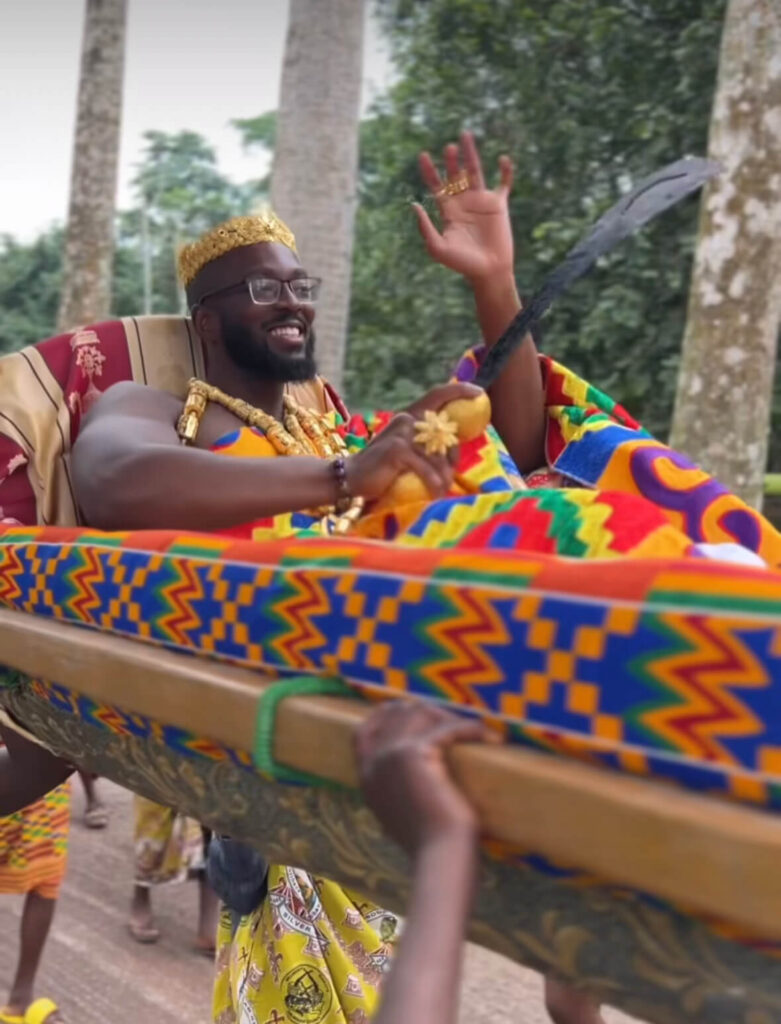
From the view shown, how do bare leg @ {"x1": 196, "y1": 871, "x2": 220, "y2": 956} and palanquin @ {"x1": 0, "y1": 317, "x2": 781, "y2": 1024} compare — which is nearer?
A: palanquin @ {"x1": 0, "y1": 317, "x2": 781, "y2": 1024}

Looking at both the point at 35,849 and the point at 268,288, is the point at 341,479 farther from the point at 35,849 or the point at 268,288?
the point at 35,849

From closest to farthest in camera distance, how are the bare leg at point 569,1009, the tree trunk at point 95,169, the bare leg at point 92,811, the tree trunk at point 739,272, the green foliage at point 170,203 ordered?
the bare leg at point 569,1009
the tree trunk at point 739,272
the bare leg at point 92,811
the tree trunk at point 95,169
the green foliage at point 170,203

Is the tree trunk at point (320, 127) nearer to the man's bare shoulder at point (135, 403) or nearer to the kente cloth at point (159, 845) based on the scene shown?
the kente cloth at point (159, 845)

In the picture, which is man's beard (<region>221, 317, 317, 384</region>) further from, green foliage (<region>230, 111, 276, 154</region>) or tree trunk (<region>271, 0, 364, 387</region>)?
green foliage (<region>230, 111, 276, 154</region>)

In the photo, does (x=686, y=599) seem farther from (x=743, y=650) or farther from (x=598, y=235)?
(x=598, y=235)

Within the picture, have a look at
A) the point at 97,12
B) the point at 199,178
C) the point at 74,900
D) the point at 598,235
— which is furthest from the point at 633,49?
the point at 199,178

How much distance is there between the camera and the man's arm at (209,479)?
1.63 m

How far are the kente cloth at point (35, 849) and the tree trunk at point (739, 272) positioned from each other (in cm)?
255

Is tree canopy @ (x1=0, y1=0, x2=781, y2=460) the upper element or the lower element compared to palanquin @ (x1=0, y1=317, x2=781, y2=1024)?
upper

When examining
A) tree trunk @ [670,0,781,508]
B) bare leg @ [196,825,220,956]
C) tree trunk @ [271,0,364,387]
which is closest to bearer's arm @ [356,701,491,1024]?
bare leg @ [196,825,220,956]

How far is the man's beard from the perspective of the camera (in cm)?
230

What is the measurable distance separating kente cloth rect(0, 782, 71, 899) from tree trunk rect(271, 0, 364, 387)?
261 centimetres

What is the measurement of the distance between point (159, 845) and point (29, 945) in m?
0.84

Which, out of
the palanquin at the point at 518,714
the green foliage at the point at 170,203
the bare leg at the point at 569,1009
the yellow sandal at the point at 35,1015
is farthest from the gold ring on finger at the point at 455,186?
the green foliage at the point at 170,203
